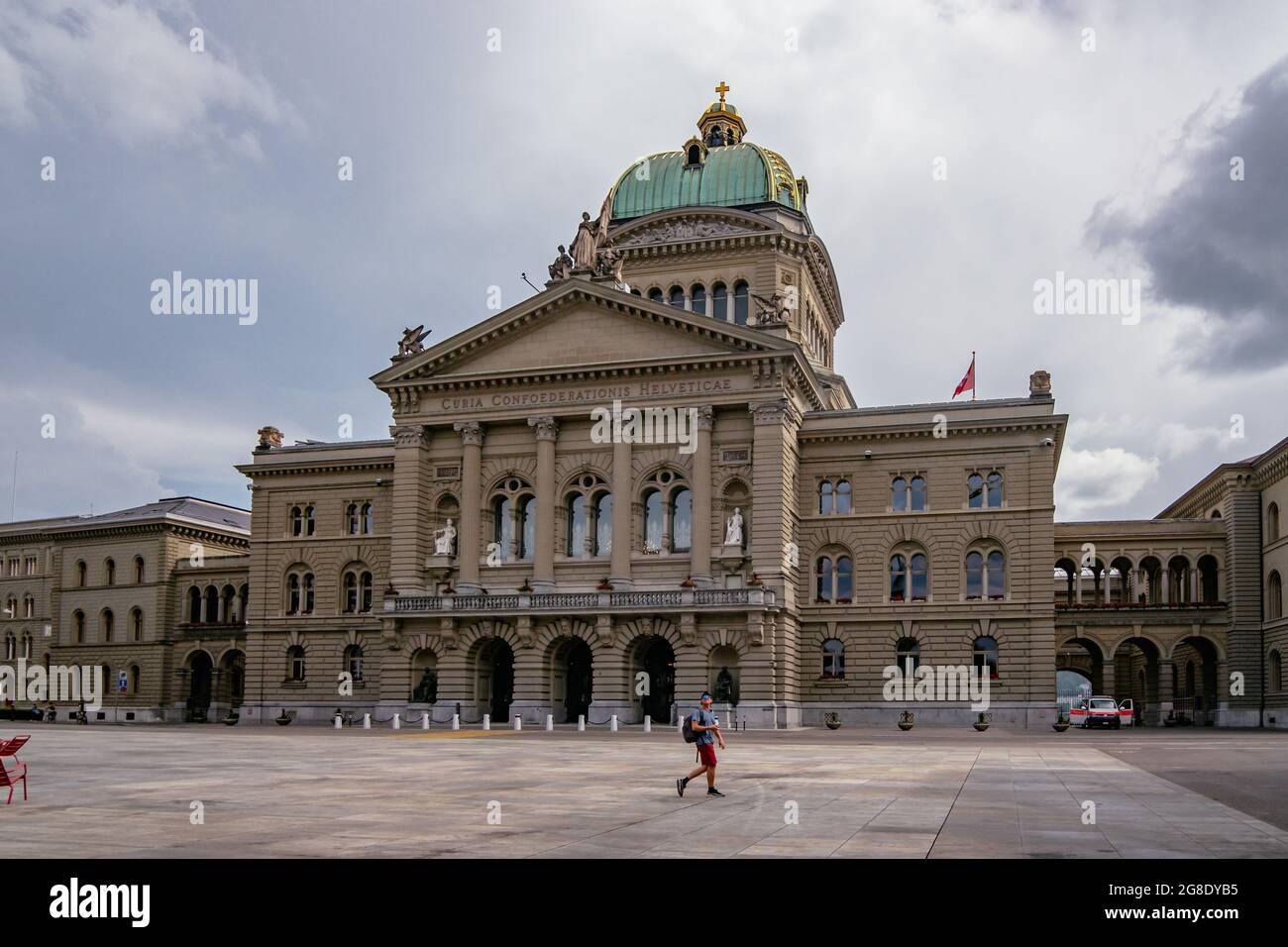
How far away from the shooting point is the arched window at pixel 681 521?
68.9 meters

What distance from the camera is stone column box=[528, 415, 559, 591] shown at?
6919cm

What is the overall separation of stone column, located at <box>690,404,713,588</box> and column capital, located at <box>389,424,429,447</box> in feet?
51.0

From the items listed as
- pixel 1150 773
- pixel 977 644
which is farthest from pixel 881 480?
pixel 1150 773

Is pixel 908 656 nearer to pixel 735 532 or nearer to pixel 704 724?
pixel 735 532

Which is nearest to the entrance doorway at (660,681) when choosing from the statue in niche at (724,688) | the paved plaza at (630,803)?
the statue in niche at (724,688)

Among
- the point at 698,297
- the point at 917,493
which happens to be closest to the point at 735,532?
the point at 917,493

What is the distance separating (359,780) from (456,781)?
2028 mm

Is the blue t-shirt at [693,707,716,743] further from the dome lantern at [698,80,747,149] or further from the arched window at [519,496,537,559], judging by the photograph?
the dome lantern at [698,80,747,149]

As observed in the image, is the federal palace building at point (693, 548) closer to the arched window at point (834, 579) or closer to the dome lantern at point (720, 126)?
the arched window at point (834, 579)

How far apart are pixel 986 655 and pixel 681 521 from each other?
56.2 ft

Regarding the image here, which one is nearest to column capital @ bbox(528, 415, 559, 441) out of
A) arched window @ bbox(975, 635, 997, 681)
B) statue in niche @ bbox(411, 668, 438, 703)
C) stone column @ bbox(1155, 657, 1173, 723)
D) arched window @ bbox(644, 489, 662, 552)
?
arched window @ bbox(644, 489, 662, 552)

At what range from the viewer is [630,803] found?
23344 mm

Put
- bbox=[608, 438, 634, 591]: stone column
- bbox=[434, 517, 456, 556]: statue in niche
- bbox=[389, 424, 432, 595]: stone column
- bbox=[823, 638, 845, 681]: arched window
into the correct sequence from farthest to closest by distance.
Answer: bbox=[434, 517, 456, 556]: statue in niche → bbox=[389, 424, 432, 595]: stone column → bbox=[823, 638, 845, 681]: arched window → bbox=[608, 438, 634, 591]: stone column
